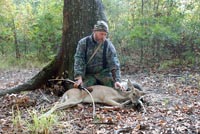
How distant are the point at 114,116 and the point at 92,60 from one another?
1.28 metres

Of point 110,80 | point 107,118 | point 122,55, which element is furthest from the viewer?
point 122,55

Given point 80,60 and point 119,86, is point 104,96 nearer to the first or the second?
point 119,86

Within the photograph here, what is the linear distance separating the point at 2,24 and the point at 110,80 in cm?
1063

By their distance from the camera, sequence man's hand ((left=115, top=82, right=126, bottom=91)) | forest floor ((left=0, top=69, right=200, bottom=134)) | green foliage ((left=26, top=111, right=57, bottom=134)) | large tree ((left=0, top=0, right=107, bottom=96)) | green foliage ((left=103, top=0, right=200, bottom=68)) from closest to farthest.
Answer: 1. green foliage ((left=26, top=111, right=57, bottom=134))
2. forest floor ((left=0, top=69, right=200, bottom=134))
3. man's hand ((left=115, top=82, right=126, bottom=91))
4. large tree ((left=0, top=0, right=107, bottom=96))
5. green foliage ((left=103, top=0, right=200, bottom=68))

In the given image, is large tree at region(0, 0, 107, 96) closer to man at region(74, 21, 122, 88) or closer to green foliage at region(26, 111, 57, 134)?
man at region(74, 21, 122, 88)

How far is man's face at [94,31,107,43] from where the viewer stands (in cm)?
536

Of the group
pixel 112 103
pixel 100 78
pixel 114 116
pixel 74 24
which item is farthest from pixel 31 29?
pixel 114 116

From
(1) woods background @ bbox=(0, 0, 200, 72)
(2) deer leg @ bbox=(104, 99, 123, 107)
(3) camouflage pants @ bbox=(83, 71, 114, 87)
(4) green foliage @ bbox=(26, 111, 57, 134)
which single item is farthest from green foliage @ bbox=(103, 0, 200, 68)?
(4) green foliage @ bbox=(26, 111, 57, 134)

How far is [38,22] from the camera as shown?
1425cm

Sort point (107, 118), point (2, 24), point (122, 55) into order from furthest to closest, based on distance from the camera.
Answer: point (2, 24) < point (122, 55) < point (107, 118)

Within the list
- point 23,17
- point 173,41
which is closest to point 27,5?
point 23,17

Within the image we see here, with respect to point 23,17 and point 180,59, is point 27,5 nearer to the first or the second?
point 23,17

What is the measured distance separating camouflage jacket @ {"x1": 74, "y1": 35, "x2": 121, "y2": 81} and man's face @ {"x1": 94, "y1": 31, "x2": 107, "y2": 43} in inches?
4.0

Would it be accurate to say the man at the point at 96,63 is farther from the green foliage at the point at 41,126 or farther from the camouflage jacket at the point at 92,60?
the green foliage at the point at 41,126
